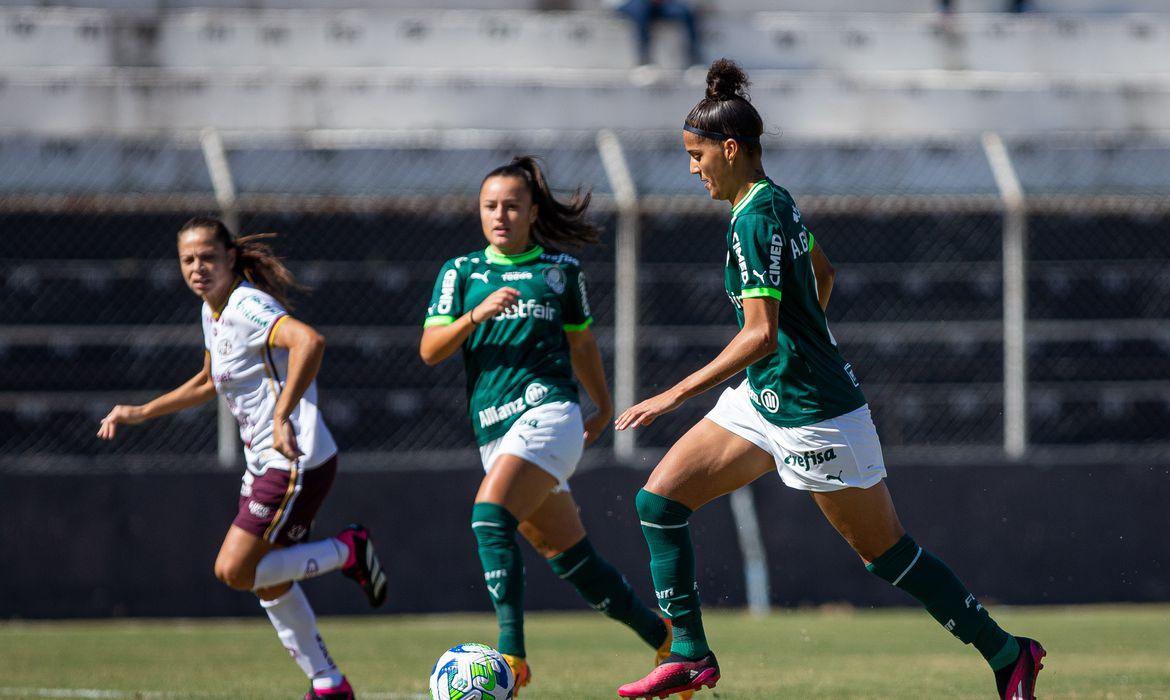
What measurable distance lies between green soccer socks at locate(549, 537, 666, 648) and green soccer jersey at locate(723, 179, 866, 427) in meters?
1.45

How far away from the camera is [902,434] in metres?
14.3

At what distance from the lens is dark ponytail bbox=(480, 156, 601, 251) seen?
23.8 feet

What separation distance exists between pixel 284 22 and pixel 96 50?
2.46 metres

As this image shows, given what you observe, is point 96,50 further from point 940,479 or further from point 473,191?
point 940,479

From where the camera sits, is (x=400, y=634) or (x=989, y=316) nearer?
(x=400, y=634)

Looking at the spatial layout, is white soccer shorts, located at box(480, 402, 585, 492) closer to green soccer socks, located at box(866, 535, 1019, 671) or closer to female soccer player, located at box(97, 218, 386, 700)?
female soccer player, located at box(97, 218, 386, 700)

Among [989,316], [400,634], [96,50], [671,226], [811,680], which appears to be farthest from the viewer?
[96,50]

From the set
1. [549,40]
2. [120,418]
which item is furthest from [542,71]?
[120,418]

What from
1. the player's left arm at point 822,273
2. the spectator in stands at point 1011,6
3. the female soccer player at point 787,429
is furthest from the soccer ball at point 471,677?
the spectator in stands at point 1011,6

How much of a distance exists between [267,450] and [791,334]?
246 cm

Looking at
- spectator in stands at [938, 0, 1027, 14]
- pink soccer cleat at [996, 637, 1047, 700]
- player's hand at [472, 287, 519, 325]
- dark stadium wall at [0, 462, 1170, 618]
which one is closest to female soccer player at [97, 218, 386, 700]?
player's hand at [472, 287, 519, 325]

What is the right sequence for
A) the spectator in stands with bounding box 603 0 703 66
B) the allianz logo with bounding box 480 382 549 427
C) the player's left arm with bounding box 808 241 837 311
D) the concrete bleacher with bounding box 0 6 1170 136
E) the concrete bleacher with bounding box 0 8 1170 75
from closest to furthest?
the player's left arm with bounding box 808 241 837 311
the allianz logo with bounding box 480 382 549 427
the concrete bleacher with bounding box 0 6 1170 136
the concrete bleacher with bounding box 0 8 1170 75
the spectator in stands with bounding box 603 0 703 66

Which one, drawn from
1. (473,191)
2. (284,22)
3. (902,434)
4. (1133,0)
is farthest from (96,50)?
(1133,0)

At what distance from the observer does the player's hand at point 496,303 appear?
21.5ft
